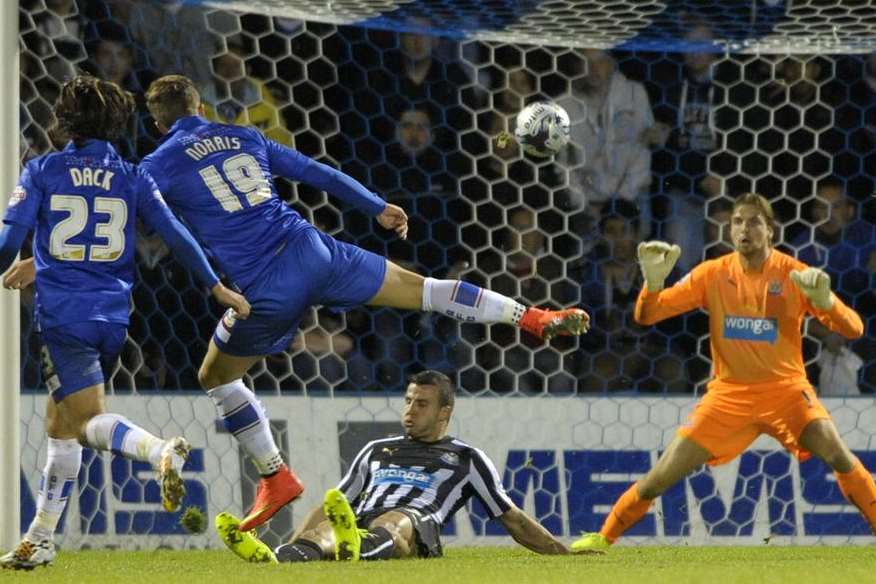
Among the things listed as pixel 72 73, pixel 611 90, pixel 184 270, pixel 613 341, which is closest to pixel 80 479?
pixel 184 270

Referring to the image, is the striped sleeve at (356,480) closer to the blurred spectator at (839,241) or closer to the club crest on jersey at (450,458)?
the club crest on jersey at (450,458)

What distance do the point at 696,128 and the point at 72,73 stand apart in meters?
2.92

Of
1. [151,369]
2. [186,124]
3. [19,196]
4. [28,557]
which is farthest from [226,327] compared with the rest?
[151,369]

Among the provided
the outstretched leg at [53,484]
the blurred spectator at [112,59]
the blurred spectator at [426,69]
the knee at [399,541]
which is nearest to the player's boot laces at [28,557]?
the outstretched leg at [53,484]

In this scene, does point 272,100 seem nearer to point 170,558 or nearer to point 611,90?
point 611,90

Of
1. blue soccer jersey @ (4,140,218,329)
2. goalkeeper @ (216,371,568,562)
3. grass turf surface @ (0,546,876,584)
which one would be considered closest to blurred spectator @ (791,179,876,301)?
grass turf surface @ (0,546,876,584)

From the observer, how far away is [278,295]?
6.48m

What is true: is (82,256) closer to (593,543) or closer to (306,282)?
(306,282)

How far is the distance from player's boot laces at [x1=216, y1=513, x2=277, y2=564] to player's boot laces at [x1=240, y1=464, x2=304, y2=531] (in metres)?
0.56

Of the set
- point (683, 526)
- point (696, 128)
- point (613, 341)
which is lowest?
point (683, 526)

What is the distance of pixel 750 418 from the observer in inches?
280

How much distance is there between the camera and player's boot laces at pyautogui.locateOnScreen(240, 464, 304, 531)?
6695 mm

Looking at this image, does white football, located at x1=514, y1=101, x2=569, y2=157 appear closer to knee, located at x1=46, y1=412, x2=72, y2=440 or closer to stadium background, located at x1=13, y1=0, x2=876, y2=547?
stadium background, located at x1=13, y1=0, x2=876, y2=547

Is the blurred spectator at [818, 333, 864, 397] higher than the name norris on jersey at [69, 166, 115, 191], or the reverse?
A: the name norris on jersey at [69, 166, 115, 191]
